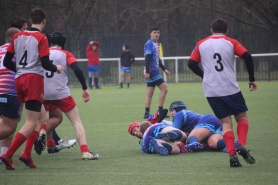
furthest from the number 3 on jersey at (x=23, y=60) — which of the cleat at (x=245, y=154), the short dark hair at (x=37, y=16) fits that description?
the cleat at (x=245, y=154)

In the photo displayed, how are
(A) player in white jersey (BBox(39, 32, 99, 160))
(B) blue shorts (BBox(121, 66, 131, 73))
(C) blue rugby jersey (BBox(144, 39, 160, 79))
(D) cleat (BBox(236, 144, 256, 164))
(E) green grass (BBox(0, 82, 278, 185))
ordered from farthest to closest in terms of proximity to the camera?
(B) blue shorts (BBox(121, 66, 131, 73)), (C) blue rugby jersey (BBox(144, 39, 160, 79)), (A) player in white jersey (BBox(39, 32, 99, 160)), (D) cleat (BBox(236, 144, 256, 164)), (E) green grass (BBox(0, 82, 278, 185))

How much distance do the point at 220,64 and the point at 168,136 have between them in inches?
56.3

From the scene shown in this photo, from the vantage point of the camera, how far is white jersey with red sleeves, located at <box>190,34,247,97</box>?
308 inches

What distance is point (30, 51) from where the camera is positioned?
775 centimetres

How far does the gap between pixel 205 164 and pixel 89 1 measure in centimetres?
3017

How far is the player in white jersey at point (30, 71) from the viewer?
25.2 feet

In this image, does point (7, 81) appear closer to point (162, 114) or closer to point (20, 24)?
point (20, 24)

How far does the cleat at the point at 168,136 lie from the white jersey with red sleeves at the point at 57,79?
1426 mm

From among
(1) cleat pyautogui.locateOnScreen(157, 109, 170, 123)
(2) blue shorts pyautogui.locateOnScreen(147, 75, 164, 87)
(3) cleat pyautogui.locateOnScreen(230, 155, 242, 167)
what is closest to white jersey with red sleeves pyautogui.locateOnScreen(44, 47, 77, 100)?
(1) cleat pyautogui.locateOnScreen(157, 109, 170, 123)

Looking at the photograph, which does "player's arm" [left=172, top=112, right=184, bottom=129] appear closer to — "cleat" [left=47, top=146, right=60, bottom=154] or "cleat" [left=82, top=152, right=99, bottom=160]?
"cleat" [left=82, top=152, right=99, bottom=160]

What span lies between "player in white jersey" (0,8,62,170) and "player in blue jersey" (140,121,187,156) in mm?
1833

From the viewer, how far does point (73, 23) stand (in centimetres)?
3812

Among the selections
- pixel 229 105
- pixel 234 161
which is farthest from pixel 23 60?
pixel 234 161

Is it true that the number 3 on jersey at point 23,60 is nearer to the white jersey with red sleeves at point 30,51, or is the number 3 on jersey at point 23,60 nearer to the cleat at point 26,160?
the white jersey with red sleeves at point 30,51
